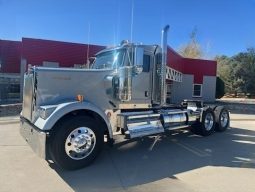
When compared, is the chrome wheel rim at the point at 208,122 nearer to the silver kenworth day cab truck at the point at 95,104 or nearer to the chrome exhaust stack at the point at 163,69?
the silver kenworth day cab truck at the point at 95,104

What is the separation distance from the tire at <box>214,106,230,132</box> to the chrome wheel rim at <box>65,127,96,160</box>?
6384 millimetres

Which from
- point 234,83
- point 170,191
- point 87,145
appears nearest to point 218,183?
point 170,191

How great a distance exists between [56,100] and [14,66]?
2503 cm

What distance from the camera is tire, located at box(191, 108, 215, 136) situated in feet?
36.7

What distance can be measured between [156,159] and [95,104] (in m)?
1.90

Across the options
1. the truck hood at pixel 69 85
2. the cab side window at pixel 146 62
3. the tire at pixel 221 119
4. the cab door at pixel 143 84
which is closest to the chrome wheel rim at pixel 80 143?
the truck hood at pixel 69 85

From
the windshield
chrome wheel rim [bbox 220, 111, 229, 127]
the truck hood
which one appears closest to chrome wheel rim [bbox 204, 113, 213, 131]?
chrome wheel rim [bbox 220, 111, 229, 127]

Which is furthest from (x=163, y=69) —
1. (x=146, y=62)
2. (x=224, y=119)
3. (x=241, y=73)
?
(x=241, y=73)

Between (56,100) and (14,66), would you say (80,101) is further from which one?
(14,66)

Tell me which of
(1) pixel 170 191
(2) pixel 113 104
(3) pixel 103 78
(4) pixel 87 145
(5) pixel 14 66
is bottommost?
(1) pixel 170 191

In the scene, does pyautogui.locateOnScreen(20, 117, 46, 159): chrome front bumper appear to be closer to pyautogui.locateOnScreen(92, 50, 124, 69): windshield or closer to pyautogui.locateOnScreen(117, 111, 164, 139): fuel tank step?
pyautogui.locateOnScreen(117, 111, 164, 139): fuel tank step

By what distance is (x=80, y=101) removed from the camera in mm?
6945

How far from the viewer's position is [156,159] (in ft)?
25.5

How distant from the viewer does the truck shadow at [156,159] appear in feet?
20.4
